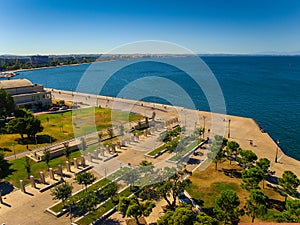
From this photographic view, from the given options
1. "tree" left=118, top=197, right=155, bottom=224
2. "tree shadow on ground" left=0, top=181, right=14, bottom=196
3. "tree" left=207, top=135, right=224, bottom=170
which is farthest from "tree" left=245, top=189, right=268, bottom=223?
"tree shadow on ground" left=0, top=181, right=14, bottom=196

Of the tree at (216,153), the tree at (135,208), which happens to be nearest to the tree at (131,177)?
the tree at (135,208)

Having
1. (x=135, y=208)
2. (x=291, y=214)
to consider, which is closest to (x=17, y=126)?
(x=135, y=208)

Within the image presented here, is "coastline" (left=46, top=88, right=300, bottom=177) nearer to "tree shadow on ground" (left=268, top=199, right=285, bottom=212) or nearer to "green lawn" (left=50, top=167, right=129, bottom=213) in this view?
"tree shadow on ground" (left=268, top=199, right=285, bottom=212)

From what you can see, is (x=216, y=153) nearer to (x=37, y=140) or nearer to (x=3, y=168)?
(x=3, y=168)

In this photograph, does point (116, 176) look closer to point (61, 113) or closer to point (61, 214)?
point (61, 214)

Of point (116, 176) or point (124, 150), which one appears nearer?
point (116, 176)

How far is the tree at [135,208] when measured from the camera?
2002 centimetres

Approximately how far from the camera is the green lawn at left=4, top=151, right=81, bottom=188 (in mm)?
29359

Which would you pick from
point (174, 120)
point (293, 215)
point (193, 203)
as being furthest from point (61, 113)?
point (293, 215)

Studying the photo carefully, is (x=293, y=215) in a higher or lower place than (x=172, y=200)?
higher

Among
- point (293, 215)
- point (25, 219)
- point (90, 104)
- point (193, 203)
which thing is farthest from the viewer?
point (90, 104)

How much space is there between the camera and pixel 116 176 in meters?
28.5

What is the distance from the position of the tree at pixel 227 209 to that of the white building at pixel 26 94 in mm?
54375

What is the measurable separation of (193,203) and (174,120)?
30.2m
